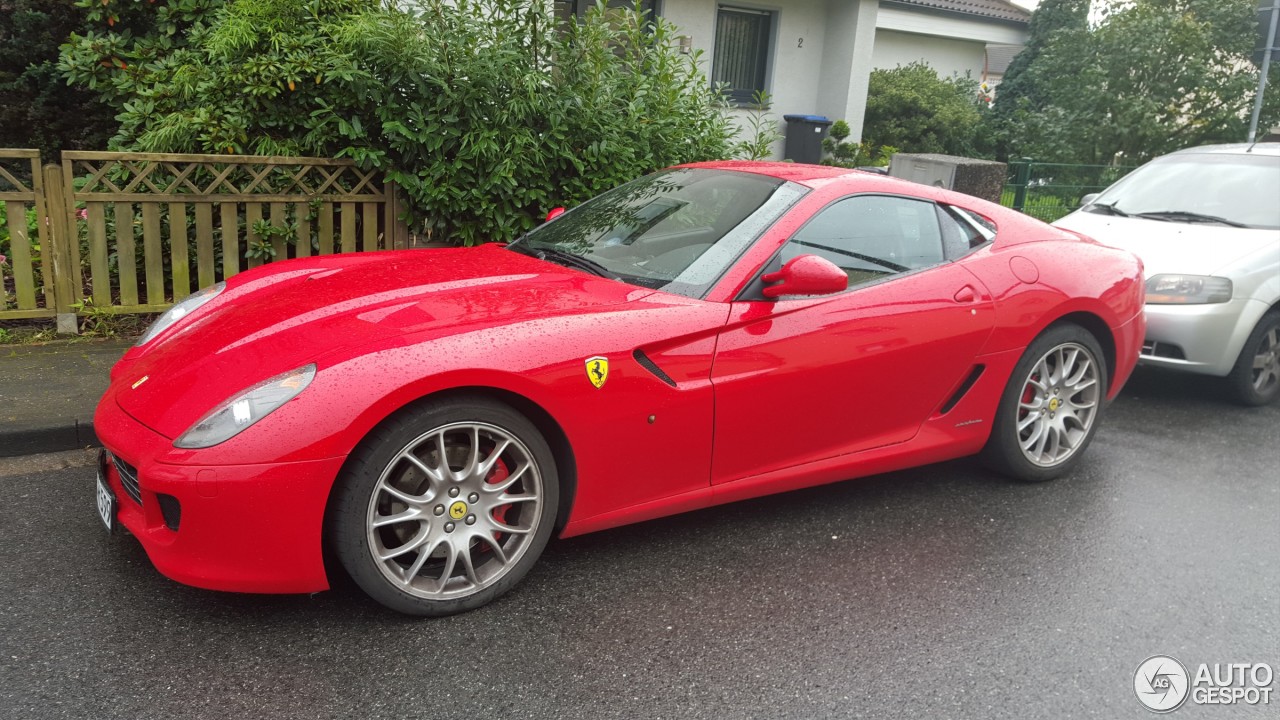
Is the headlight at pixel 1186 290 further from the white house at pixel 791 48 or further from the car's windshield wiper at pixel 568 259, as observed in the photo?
the white house at pixel 791 48

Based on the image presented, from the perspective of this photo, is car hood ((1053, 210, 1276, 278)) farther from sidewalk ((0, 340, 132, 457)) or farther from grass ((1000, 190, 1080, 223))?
sidewalk ((0, 340, 132, 457))

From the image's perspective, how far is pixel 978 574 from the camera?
3.60 meters

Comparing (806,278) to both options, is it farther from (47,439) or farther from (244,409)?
(47,439)

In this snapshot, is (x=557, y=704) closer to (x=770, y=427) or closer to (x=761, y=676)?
(x=761, y=676)

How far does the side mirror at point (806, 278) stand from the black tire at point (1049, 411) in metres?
1.26

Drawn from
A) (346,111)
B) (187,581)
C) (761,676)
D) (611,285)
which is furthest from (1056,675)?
(346,111)

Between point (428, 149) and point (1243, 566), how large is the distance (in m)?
4.76

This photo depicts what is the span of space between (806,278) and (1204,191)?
16.2ft

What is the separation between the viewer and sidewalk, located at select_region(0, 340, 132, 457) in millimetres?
4262

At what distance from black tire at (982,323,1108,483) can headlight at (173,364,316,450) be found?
9.76 ft

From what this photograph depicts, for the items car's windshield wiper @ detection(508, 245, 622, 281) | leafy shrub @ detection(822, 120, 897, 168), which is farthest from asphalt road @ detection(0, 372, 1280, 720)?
leafy shrub @ detection(822, 120, 897, 168)

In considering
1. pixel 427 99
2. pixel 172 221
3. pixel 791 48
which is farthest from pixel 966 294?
pixel 791 48

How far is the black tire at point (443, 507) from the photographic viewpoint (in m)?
2.81

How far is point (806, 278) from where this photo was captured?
342 centimetres
